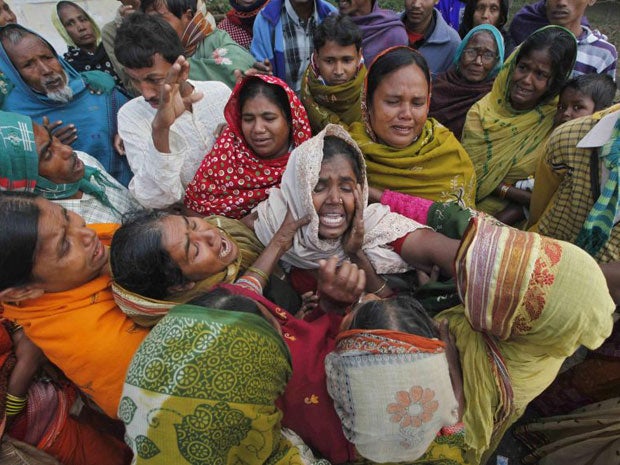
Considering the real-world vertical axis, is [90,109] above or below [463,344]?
above

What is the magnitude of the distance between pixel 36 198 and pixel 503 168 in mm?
2984

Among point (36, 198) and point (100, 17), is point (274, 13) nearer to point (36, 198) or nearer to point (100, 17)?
point (36, 198)

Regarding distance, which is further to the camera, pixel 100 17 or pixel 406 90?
pixel 100 17

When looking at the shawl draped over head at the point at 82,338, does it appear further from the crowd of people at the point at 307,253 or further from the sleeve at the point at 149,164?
the sleeve at the point at 149,164

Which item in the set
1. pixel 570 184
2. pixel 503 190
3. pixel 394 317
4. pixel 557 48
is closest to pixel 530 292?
pixel 394 317

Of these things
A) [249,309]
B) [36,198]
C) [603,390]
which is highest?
[36,198]

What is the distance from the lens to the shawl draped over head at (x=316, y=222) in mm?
2021

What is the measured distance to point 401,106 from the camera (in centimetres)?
245

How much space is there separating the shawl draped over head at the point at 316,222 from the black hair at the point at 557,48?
177 cm

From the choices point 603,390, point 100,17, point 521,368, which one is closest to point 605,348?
point 603,390

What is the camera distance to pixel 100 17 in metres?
7.09

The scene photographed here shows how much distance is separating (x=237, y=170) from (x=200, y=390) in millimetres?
1711

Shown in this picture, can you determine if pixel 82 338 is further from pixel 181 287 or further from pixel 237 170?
pixel 237 170

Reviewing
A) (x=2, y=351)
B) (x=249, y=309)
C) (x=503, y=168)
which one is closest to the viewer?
(x=249, y=309)
